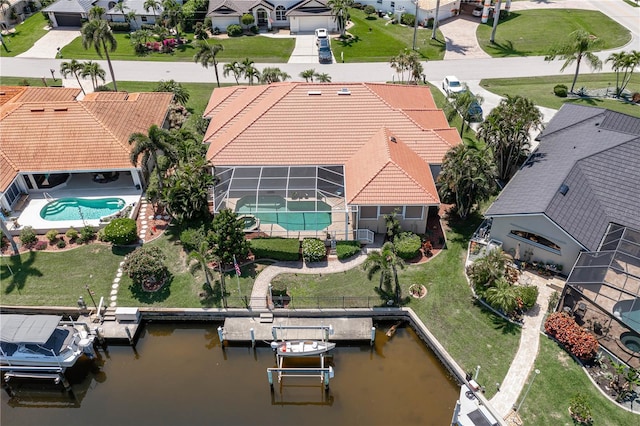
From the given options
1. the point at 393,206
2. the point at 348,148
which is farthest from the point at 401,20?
the point at 393,206

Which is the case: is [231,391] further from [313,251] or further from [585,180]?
[585,180]

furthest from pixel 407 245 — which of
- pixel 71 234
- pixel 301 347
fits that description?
pixel 71 234

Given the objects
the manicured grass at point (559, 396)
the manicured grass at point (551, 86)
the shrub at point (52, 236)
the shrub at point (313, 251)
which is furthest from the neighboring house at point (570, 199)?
the shrub at point (52, 236)

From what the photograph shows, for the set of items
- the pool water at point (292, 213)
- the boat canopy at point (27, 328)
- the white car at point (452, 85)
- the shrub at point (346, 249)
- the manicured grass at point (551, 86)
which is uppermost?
the white car at point (452, 85)

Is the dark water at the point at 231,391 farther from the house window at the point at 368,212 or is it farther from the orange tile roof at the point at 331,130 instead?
the orange tile roof at the point at 331,130

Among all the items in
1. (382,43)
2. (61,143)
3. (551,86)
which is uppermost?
(61,143)

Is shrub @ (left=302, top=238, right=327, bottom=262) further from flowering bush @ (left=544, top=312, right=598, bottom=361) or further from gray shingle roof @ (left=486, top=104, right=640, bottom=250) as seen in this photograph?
flowering bush @ (left=544, top=312, right=598, bottom=361)

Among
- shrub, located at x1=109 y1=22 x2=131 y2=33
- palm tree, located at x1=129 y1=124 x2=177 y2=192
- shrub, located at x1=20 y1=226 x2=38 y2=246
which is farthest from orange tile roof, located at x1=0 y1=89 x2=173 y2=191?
shrub, located at x1=109 y1=22 x2=131 y2=33
